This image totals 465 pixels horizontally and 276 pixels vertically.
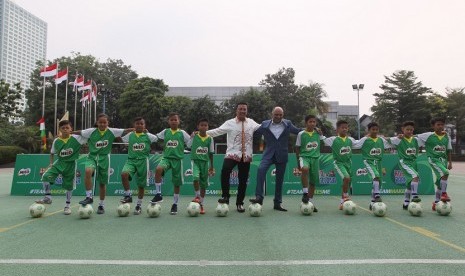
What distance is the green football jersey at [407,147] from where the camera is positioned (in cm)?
823

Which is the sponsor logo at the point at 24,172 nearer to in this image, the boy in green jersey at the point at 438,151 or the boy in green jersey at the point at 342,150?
the boy in green jersey at the point at 342,150

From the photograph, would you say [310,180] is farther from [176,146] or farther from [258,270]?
[258,270]

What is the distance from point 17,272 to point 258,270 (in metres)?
2.43

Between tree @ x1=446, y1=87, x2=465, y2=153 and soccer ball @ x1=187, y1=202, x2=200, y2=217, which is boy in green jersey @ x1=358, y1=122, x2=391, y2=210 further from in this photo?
tree @ x1=446, y1=87, x2=465, y2=153

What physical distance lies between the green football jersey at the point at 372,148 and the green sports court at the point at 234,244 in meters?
1.30

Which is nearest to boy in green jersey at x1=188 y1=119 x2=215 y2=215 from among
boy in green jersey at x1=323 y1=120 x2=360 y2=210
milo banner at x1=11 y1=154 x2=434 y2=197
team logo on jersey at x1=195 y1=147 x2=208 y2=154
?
team logo on jersey at x1=195 y1=147 x2=208 y2=154

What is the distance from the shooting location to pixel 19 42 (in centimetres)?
4609

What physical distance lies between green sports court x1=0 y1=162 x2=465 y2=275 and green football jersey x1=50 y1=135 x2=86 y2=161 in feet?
3.82

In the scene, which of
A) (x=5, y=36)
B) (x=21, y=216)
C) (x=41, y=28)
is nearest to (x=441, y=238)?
(x=21, y=216)

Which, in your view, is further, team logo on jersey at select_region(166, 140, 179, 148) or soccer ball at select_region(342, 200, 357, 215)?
team logo on jersey at select_region(166, 140, 179, 148)

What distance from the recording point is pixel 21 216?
7.29 meters

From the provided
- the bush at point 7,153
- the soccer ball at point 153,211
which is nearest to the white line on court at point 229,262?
the soccer ball at point 153,211

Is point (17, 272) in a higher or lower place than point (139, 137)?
lower

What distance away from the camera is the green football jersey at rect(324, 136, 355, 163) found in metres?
8.23
